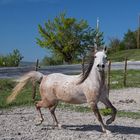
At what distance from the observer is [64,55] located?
179 ft

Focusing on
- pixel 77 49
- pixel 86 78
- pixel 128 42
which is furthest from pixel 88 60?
pixel 128 42

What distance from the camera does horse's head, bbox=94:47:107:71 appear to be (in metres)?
8.99

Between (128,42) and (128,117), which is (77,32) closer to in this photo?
(128,42)

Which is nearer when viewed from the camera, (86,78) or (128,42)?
(86,78)

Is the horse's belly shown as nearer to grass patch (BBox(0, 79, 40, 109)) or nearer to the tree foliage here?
grass patch (BBox(0, 79, 40, 109))

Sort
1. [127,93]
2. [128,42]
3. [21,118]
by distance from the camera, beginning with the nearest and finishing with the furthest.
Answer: [21,118]
[127,93]
[128,42]

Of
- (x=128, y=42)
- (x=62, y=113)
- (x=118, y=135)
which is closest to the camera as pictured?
(x=118, y=135)

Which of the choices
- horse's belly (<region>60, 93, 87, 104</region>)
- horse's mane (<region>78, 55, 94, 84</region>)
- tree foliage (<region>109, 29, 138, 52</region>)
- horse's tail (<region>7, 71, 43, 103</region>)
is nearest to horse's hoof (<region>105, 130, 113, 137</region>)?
horse's belly (<region>60, 93, 87, 104</region>)

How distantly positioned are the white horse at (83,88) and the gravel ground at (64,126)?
1.18 ft

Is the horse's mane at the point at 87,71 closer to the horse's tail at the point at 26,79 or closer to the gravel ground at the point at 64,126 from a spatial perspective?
the gravel ground at the point at 64,126

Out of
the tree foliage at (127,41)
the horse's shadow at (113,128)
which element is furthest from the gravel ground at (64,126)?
the tree foliage at (127,41)

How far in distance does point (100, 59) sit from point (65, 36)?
4578cm

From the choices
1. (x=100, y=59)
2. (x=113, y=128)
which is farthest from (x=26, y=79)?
(x=113, y=128)

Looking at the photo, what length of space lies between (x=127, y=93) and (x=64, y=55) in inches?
1423
